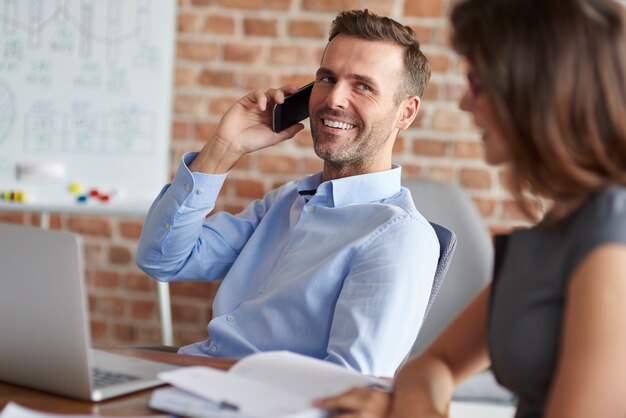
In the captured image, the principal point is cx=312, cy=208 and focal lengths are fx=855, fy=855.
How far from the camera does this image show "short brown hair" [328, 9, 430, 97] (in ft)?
6.14

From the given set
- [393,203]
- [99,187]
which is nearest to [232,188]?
[99,187]

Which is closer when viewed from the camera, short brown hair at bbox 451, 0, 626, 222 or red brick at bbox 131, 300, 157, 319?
short brown hair at bbox 451, 0, 626, 222

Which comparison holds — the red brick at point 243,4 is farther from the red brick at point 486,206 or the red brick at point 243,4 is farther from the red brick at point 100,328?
the red brick at point 100,328

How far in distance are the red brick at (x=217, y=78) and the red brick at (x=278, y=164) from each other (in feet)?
0.96

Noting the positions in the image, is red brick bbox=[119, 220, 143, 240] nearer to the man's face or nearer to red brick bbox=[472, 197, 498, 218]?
red brick bbox=[472, 197, 498, 218]

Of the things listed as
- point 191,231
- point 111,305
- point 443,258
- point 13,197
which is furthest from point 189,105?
point 443,258

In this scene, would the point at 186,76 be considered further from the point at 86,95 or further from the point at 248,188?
the point at 248,188

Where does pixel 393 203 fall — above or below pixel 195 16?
below

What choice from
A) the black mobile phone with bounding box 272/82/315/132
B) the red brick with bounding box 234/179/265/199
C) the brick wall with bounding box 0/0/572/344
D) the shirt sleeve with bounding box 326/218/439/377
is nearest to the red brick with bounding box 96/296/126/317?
the brick wall with bounding box 0/0/572/344

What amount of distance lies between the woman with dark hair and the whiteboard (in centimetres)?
205

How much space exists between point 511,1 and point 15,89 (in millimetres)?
2323

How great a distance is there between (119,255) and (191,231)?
1338 mm

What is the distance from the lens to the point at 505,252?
42.4 inches

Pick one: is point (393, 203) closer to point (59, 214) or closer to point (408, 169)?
point (408, 169)
